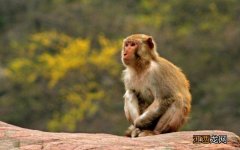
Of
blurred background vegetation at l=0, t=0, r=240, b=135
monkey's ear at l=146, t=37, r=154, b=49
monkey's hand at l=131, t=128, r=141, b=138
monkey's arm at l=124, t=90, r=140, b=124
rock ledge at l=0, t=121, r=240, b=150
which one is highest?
blurred background vegetation at l=0, t=0, r=240, b=135

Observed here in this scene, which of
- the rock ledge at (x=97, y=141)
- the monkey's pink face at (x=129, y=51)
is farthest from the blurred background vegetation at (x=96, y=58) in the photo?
the rock ledge at (x=97, y=141)

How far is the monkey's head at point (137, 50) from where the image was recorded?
16688 millimetres

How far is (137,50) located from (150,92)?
65cm

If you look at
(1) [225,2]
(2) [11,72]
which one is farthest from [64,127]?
(1) [225,2]

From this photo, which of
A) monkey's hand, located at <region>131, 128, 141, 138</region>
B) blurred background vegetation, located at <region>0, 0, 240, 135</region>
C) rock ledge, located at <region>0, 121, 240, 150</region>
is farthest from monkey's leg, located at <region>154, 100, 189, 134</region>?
blurred background vegetation, located at <region>0, 0, 240, 135</region>

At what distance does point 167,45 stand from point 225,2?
734 cm

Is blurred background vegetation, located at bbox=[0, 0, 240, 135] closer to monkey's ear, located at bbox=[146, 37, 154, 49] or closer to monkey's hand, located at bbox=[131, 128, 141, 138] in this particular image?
monkey's ear, located at bbox=[146, 37, 154, 49]

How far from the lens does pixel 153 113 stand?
53.3 feet

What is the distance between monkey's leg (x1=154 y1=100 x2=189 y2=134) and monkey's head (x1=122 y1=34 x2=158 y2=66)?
3.03 ft

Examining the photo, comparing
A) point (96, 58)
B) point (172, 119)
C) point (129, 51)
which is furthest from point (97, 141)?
point (96, 58)

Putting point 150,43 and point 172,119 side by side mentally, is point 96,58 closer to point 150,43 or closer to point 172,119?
point 150,43

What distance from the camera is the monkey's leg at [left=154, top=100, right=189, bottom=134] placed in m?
16.2

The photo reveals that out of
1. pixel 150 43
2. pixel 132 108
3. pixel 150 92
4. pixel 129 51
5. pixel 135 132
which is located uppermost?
pixel 150 43

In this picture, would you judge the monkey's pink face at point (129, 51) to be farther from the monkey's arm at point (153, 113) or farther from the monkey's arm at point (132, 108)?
the monkey's arm at point (153, 113)
